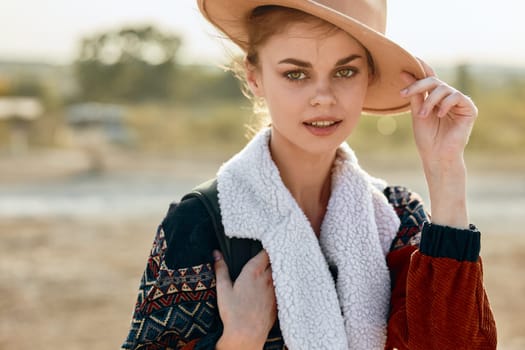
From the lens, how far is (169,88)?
92.8 feet

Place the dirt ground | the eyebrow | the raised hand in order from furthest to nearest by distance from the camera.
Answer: the dirt ground, the eyebrow, the raised hand

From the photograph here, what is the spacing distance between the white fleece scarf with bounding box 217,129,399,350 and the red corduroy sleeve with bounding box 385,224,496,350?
0.16 meters

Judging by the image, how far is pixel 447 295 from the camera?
206 centimetres

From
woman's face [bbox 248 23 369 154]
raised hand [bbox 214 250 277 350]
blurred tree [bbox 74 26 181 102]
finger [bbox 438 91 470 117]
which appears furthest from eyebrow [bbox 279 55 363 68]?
blurred tree [bbox 74 26 181 102]

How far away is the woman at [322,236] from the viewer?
2.07 m

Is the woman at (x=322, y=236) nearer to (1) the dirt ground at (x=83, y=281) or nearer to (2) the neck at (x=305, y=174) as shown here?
(2) the neck at (x=305, y=174)

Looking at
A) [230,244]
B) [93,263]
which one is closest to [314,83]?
[230,244]

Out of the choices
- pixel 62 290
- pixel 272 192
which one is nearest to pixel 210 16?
pixel 272 192

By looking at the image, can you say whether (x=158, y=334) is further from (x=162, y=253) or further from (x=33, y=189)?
(x=33, y=189)

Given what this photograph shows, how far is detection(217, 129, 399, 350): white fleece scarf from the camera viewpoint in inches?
85.1

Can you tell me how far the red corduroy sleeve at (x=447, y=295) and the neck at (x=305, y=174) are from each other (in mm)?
453

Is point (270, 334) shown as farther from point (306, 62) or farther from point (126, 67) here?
point (126, 67)

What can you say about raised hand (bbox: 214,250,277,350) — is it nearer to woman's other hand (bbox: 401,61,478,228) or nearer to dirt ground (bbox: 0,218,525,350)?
woman's other hand (bbox: 401,61,478,228)

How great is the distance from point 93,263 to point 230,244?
16.2 feet
